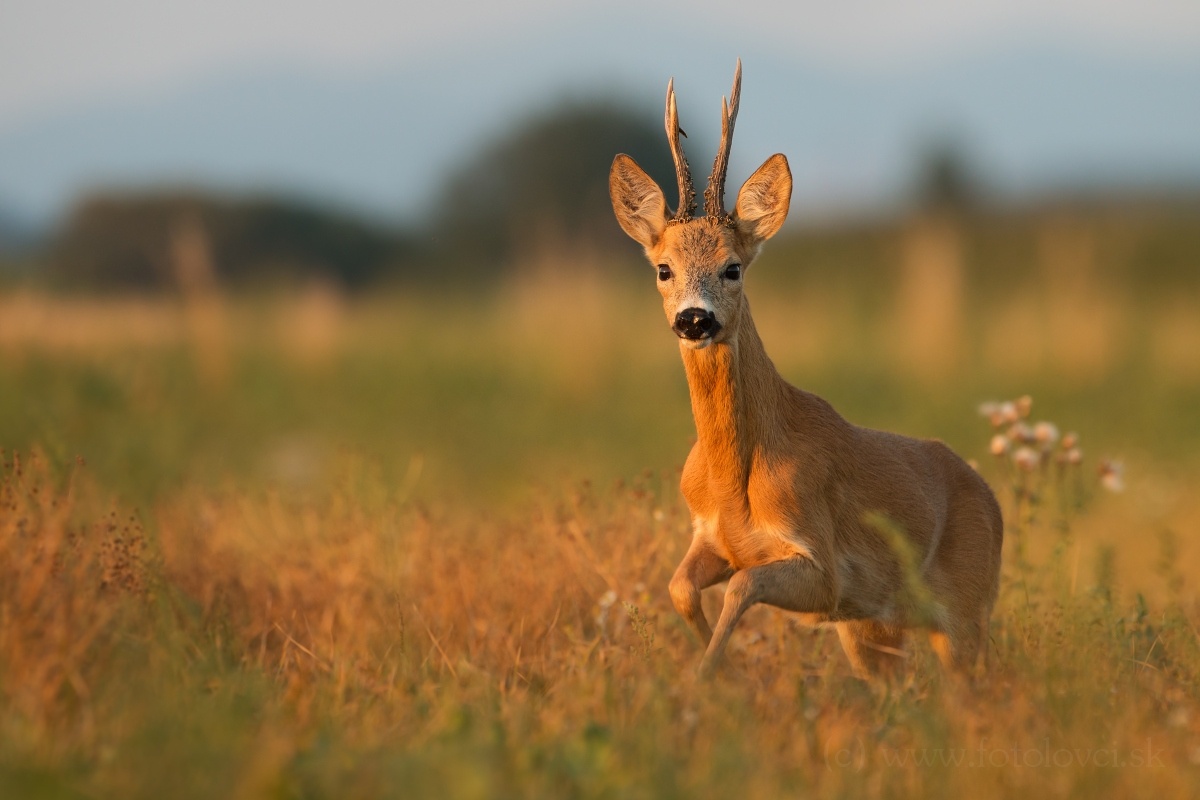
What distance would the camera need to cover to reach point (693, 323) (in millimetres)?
4840

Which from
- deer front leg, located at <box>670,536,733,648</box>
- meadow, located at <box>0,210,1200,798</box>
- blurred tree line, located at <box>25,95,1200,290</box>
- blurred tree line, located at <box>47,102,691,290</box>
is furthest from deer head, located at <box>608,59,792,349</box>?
blurred tree line, located at <box>47,102,691,290</box>

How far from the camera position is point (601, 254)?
20.1 meters

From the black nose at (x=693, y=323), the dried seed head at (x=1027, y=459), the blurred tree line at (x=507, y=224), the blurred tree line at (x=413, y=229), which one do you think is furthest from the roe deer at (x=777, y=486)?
the blurred tree line at (x=413, y=229)

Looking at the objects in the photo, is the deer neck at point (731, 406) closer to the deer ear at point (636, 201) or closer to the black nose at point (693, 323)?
the black nose at point (693, 323)

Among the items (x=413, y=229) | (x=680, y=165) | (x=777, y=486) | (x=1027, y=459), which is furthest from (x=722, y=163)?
(x=413, y=229)

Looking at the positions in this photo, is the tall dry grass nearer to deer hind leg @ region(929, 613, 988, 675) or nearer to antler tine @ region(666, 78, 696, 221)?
deer hind leg @ region(929, 613, 988, 675)

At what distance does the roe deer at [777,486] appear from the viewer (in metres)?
5.00

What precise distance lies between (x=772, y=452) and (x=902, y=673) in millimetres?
1126

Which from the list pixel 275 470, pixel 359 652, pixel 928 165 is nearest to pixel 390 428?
pixel 275 470

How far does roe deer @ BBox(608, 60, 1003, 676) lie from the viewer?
5.00 metres

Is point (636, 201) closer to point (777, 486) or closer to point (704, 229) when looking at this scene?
point (704, 229)

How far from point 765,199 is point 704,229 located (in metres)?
0.33

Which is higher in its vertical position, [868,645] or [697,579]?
[697,579]

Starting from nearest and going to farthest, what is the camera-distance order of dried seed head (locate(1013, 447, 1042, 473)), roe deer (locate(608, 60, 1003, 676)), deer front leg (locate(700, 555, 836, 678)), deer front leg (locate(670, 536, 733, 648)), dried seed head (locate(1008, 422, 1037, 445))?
1. deer front leg (locate(700, 555, 836, 678))
2. deer front leg (locate(670, 536, 733, 648))
3. roe deer (locate(608, 60, 1003, 676))
4. dried seed head (locate(1013, 447, 1042, 473))
5. dried seed head (locate(1008, 422, 1037, 445))
